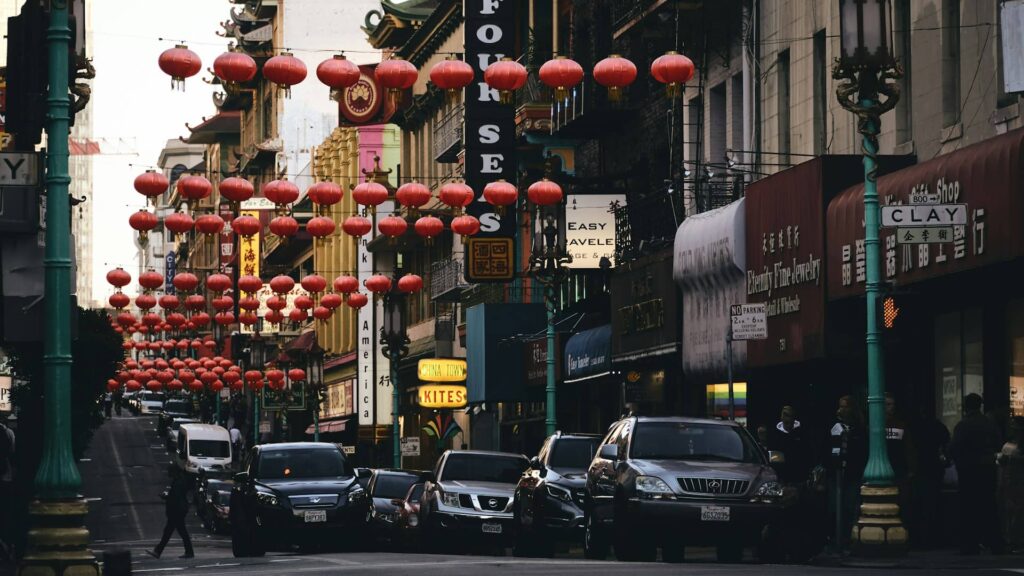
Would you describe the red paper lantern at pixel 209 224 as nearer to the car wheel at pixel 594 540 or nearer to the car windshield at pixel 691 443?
the car wheel at pixel 594 540

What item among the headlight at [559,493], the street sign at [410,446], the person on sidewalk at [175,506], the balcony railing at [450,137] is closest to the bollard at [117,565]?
the headlight at [559,493]

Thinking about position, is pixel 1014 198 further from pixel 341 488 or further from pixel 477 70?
pixel 477 70

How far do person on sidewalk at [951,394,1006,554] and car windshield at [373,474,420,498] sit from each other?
15252mm

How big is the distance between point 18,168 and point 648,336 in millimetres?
21444

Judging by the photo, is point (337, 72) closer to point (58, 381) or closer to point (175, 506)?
point (175, 506)

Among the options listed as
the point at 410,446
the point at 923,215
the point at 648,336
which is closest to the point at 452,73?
the point at 923,215

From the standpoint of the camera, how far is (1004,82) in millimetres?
21547

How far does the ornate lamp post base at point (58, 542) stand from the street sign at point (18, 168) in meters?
3.22

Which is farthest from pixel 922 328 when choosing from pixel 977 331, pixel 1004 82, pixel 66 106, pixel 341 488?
pixel 66 106

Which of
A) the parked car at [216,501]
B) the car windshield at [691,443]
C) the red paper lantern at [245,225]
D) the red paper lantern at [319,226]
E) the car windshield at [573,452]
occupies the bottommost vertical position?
the parked car at [216,501]

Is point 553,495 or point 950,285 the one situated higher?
point 950,285

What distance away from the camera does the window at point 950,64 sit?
2491 centimetres

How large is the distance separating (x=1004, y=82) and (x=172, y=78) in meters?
11.2

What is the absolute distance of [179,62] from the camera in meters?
26.3
